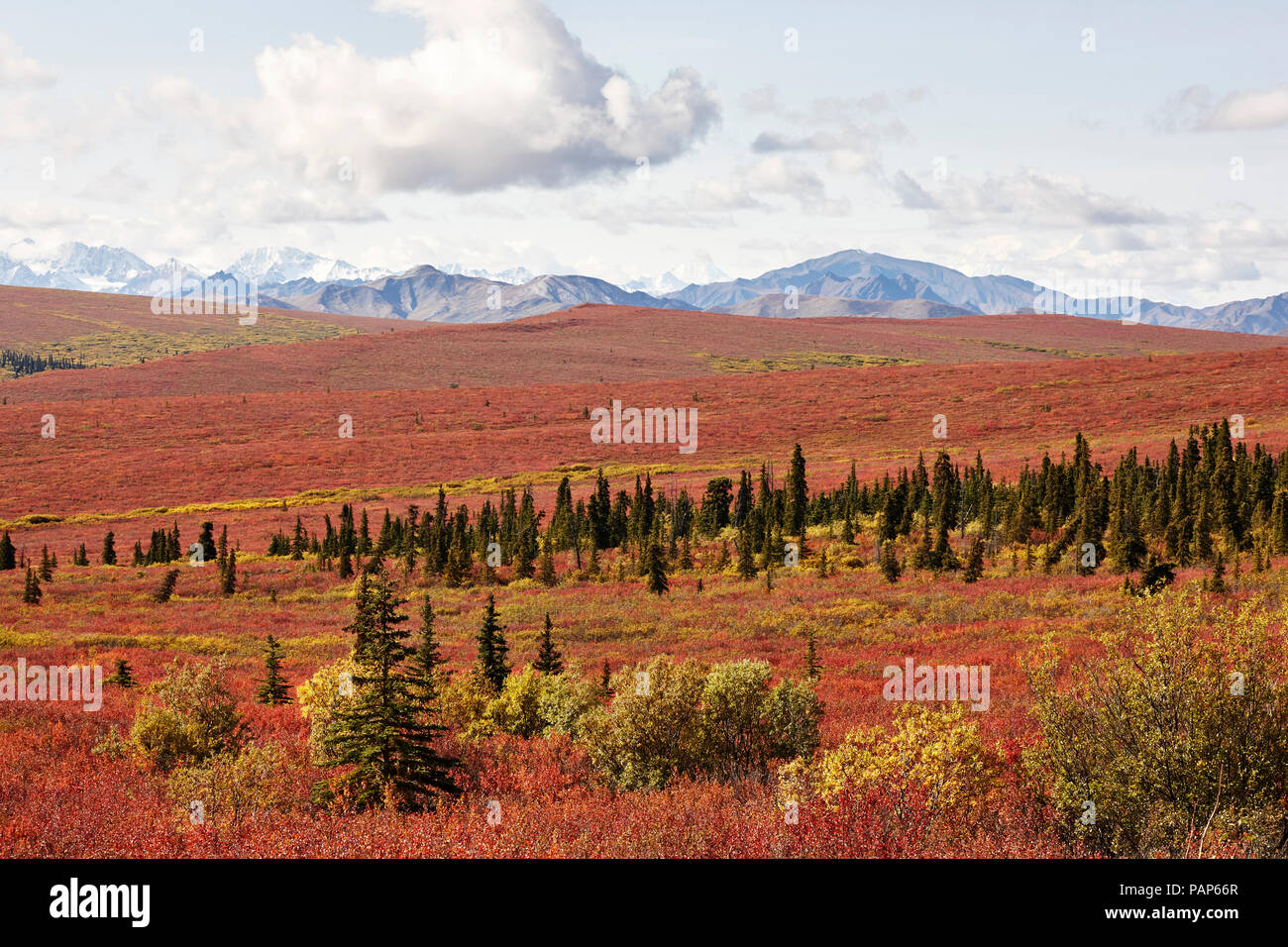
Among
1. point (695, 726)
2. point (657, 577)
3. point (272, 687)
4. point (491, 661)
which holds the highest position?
point (695, 726)

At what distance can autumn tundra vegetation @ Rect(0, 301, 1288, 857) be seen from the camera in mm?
10055

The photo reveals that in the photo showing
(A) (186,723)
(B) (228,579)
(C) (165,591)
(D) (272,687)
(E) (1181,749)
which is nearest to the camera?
(E) (1181,749)

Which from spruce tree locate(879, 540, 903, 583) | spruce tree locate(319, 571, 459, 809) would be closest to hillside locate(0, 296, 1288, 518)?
spruce tree locate(879, 540, 903, 583)

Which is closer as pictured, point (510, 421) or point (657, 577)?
point (657, 577)

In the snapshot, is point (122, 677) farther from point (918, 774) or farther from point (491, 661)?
point (918, 774)

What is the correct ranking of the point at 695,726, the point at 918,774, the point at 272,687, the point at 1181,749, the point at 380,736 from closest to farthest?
the point at 1181,749, the point at 918,774, the point at 380,736, the point at 695,726, the point at 272,687

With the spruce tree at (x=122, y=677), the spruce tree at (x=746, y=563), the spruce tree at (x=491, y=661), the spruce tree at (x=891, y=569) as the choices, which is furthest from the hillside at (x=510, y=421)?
the spruce tree at (x=491, y=661)

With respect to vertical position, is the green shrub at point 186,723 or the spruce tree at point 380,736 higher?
the spruce tree at point 380,736

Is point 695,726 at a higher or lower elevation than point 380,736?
lower

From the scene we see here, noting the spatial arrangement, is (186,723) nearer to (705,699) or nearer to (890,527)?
(705,699)

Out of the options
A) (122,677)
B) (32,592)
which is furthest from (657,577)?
(32,592)

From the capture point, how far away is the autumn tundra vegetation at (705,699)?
33.0 feet

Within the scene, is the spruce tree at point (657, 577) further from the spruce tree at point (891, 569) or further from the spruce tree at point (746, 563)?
the spruce tree at point (891, 569)

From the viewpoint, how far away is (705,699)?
1670 cm
